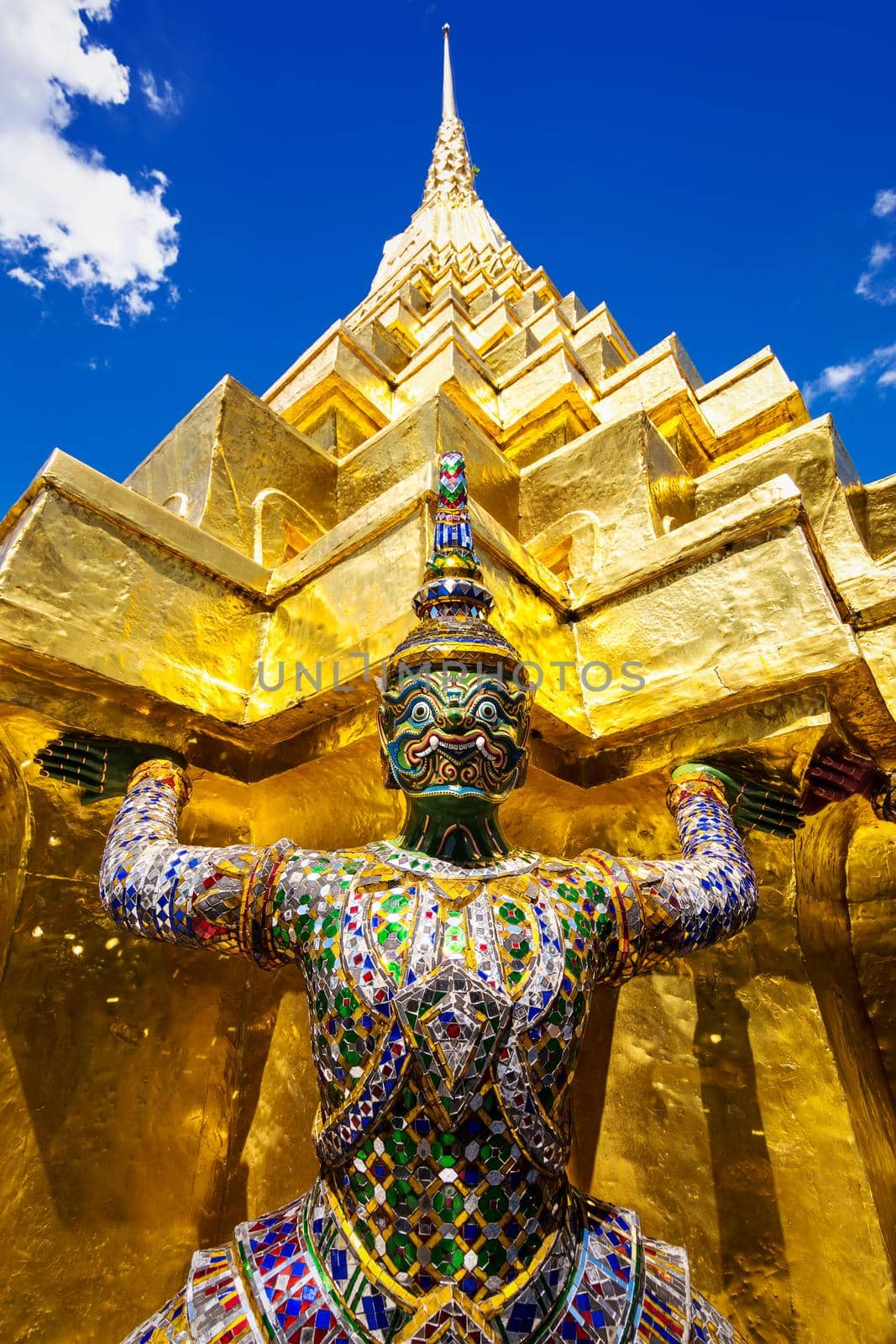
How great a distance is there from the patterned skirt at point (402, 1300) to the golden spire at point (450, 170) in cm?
2132

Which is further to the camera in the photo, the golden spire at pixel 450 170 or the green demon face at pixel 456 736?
the golden spire at pixel 450 170

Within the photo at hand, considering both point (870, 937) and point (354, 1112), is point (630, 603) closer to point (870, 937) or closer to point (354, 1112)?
point (870, 937)

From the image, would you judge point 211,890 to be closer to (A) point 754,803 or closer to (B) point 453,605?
(B) point 453,605

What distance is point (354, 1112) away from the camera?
1733 millimetres

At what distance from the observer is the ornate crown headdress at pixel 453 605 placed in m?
2.21

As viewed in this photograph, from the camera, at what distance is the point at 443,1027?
171cm

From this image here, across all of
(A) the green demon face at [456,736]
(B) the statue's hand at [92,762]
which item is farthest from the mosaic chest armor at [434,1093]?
(B) the statue's hand at [92,762]

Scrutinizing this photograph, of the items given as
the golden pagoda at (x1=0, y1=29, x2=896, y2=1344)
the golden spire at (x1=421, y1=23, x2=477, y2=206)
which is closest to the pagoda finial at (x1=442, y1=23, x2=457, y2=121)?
the golden spire at (x1=421, y1=23, x2=477, y2=206)

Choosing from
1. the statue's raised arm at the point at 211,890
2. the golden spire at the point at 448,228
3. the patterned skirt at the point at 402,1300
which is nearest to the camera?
the patterned skirt at the point at 402,1300

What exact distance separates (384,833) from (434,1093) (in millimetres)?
1549

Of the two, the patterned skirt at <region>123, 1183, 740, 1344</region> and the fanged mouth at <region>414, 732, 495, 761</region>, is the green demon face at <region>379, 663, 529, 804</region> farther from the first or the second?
the patterned skirt at <region>123, 1183, 740, 1344</region>

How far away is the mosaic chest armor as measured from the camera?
1637mm

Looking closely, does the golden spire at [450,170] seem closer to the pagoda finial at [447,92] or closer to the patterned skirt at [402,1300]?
the pagoda finial at [447,92]

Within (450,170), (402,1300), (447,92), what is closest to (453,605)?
(402,1300)
